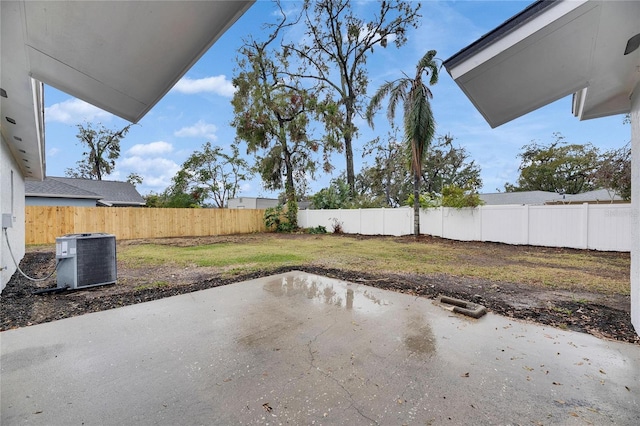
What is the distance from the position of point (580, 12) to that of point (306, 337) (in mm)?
3463

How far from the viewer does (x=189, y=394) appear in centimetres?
192

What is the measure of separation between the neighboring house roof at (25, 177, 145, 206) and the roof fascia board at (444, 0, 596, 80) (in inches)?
790

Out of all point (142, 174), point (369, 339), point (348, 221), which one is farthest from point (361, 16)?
point (142, 174)

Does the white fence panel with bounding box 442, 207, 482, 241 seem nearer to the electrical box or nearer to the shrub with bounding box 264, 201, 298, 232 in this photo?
the shrub with bounding box 264, 201, 298, 232

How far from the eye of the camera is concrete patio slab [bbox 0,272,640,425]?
1732 millimetres

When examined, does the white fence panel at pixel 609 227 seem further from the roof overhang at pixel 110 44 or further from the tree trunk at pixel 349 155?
the tree trunk at pixel 349 155

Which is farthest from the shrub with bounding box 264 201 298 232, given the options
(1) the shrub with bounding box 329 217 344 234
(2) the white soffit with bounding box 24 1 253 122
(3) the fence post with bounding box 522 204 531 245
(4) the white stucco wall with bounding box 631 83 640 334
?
(4) the white stucco wall with bounding box 631 83 640 334

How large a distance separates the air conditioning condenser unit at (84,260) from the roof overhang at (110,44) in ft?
7.66

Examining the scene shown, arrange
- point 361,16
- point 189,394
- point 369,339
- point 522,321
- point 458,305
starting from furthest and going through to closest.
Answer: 1. point 361,16
2. point 458,305
3. point 522,321
4. point 369,339
5. point 189,394

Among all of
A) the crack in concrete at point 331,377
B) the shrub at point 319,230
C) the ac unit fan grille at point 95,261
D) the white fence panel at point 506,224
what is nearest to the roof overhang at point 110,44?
the ac unit fan grille at point 95,261

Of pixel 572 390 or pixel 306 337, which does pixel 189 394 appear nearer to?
pixel 306 337

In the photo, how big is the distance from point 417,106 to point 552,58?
31.0 ft

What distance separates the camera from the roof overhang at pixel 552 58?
78.0 inches

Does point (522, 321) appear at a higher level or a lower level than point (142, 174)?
lower
